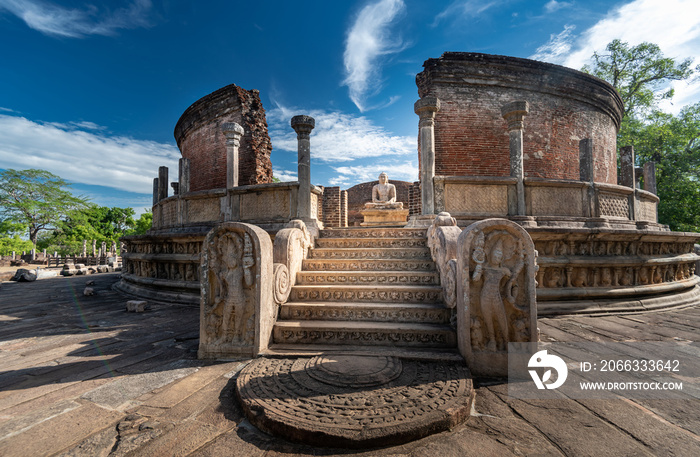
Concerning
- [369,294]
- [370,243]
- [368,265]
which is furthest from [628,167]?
[369,294]

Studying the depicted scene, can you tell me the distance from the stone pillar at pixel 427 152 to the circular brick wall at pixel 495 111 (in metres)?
3.53

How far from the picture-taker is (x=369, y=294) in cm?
385

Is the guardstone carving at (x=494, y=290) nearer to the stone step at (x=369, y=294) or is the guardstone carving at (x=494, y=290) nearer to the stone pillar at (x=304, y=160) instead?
the stone step at (x=369, y=294)

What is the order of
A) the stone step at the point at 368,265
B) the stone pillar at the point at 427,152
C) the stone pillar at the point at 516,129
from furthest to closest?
the stone pillar at the point at 516,129
the stone pillar at the point at 427,152
the stone step at the point at 368,265

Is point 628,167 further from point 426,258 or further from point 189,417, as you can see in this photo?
point 189,417

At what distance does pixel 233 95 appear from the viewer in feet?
38.4

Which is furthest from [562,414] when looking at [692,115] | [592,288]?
[692,115]

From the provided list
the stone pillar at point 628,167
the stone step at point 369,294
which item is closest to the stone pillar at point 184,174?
the stone step at point 369,294

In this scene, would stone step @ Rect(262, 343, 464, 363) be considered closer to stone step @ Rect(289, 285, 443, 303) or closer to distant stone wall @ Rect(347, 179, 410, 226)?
stone step @ Rect(289, 285, 443, 303)

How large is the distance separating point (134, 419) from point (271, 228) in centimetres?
471

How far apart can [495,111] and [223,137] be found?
1053cm

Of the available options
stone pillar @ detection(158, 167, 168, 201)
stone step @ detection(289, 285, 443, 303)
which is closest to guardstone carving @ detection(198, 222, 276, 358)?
stone step @ detection(289, 285, 443, 303)

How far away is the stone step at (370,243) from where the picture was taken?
504 cm

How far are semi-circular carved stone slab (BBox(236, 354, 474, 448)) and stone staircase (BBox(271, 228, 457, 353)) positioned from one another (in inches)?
15.8
